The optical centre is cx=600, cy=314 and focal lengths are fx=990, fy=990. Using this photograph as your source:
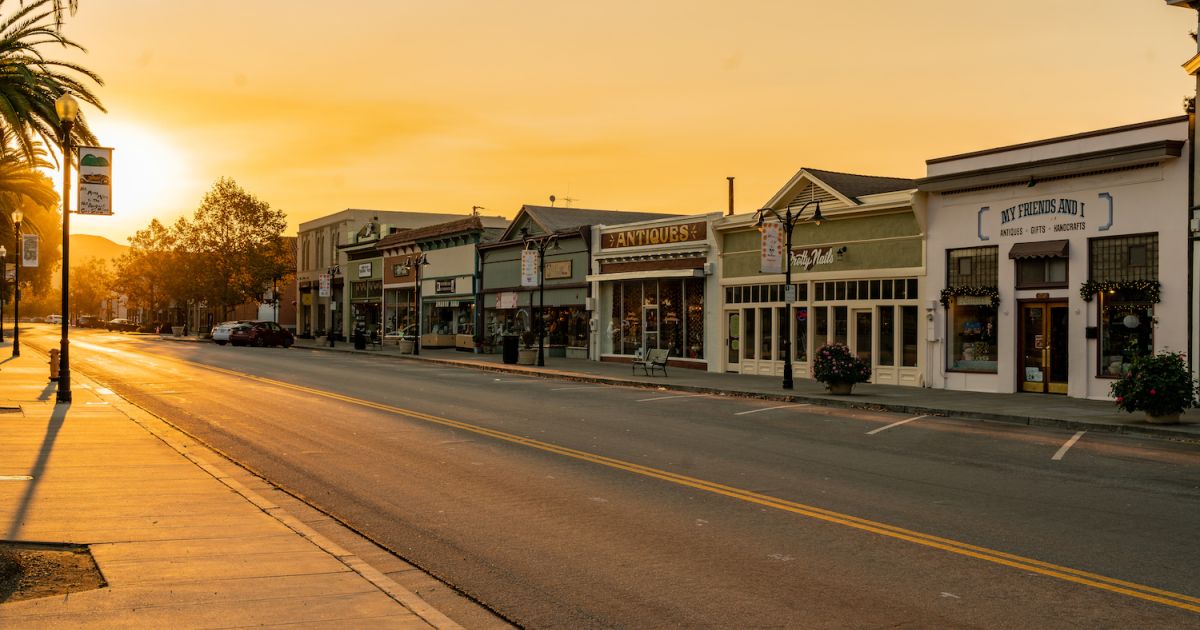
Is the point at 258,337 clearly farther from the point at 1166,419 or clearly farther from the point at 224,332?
the point at 1166,419

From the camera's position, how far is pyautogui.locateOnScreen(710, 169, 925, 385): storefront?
28984 millimetres

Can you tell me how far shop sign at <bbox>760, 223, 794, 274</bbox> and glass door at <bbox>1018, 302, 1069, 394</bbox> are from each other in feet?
25.0

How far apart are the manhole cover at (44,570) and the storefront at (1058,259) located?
68.3 feet

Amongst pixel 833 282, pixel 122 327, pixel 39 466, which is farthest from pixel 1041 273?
pixel 122 327

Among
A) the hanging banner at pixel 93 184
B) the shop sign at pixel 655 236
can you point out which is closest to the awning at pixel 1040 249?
the shop sign at pixel 655 236

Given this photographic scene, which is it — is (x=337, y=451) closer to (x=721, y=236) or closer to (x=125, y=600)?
(x=125, y=600)

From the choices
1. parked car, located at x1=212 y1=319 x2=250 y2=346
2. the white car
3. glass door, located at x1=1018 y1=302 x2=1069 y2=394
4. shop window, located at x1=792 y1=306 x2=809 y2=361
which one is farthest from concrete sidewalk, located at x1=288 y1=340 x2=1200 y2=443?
the white car

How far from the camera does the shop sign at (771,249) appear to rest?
3061cm

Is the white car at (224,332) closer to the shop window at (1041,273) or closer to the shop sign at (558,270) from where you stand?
the shop sign at (558,270)

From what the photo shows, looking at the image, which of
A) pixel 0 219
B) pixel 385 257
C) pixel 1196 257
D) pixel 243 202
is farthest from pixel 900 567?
pixel 243 202

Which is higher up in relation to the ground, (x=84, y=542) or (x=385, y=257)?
(x=385, y=257)

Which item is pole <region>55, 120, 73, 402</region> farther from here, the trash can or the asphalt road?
the trash can

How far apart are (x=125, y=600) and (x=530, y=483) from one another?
5.65 metres

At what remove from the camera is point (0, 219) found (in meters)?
26.9
